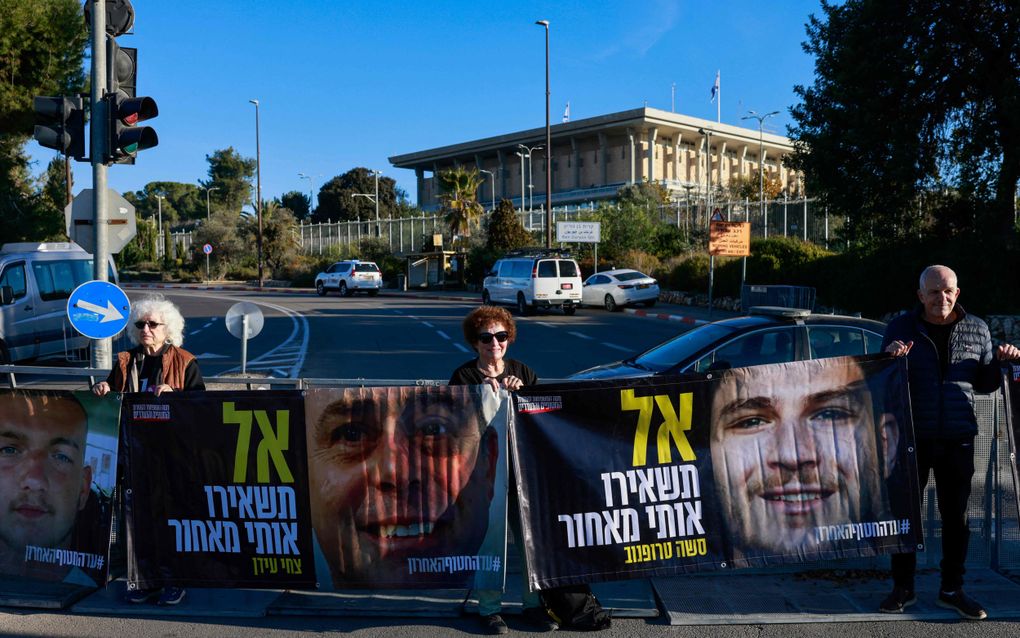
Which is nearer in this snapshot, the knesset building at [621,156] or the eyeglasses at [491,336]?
the eyeglasses at [491,336]

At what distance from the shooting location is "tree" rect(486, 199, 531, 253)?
168 feet

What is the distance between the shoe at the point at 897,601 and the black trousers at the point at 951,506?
1.3 inches

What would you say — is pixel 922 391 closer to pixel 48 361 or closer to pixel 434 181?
pixel 48 361

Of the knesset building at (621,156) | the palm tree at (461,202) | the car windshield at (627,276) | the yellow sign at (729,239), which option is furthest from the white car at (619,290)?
the knesset building at (621,156)

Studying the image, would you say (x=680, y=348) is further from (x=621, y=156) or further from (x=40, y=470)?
(x=621, y=156)

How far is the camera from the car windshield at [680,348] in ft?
28.3

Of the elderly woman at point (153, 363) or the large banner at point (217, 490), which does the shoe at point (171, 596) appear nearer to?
the elderly woman at point (153, 363)

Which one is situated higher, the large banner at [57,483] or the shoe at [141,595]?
the large banner at [57,483]

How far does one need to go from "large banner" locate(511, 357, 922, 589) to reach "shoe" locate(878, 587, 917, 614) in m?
0.23

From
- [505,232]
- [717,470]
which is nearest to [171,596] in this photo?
[717,470]

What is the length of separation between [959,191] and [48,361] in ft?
65.6

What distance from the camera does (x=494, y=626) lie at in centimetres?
478

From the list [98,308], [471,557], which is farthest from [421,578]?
[98,308]

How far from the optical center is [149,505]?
5.05 m
